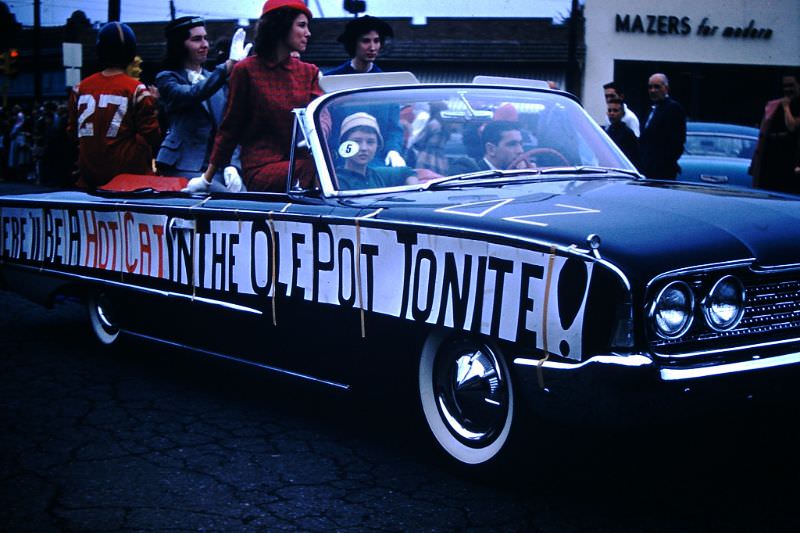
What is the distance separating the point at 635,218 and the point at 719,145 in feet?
34.8

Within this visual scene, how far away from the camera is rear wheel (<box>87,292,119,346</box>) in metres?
6.38

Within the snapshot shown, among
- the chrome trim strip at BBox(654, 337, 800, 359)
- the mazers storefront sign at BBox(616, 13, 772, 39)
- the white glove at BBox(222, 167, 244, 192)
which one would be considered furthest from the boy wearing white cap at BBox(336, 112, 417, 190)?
the mazers storefront sign at BBox(616, 13, 772, 39)

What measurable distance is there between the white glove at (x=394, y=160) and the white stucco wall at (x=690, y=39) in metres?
30.0

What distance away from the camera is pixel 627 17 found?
34625 mm

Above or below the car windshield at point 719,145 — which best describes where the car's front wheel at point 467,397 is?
below

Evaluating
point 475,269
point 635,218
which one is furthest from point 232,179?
point 635,218

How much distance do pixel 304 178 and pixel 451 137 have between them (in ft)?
2.22

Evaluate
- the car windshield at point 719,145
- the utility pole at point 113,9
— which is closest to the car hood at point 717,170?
the car windshield at point 719,145

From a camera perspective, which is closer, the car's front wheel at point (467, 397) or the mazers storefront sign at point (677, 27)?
the car's front wheel at point (467, 397)

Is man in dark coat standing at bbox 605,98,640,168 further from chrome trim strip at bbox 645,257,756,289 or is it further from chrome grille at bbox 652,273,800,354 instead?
chrome trim strip at bbox 645,257,756,289

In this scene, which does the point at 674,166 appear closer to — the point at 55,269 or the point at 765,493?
the point at 55,269

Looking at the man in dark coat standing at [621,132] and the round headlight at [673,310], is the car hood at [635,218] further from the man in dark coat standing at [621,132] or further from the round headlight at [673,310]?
the man in dark coat standing at [621,132]

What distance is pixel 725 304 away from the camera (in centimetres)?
357

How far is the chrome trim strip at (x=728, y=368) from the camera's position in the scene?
3.34 m
